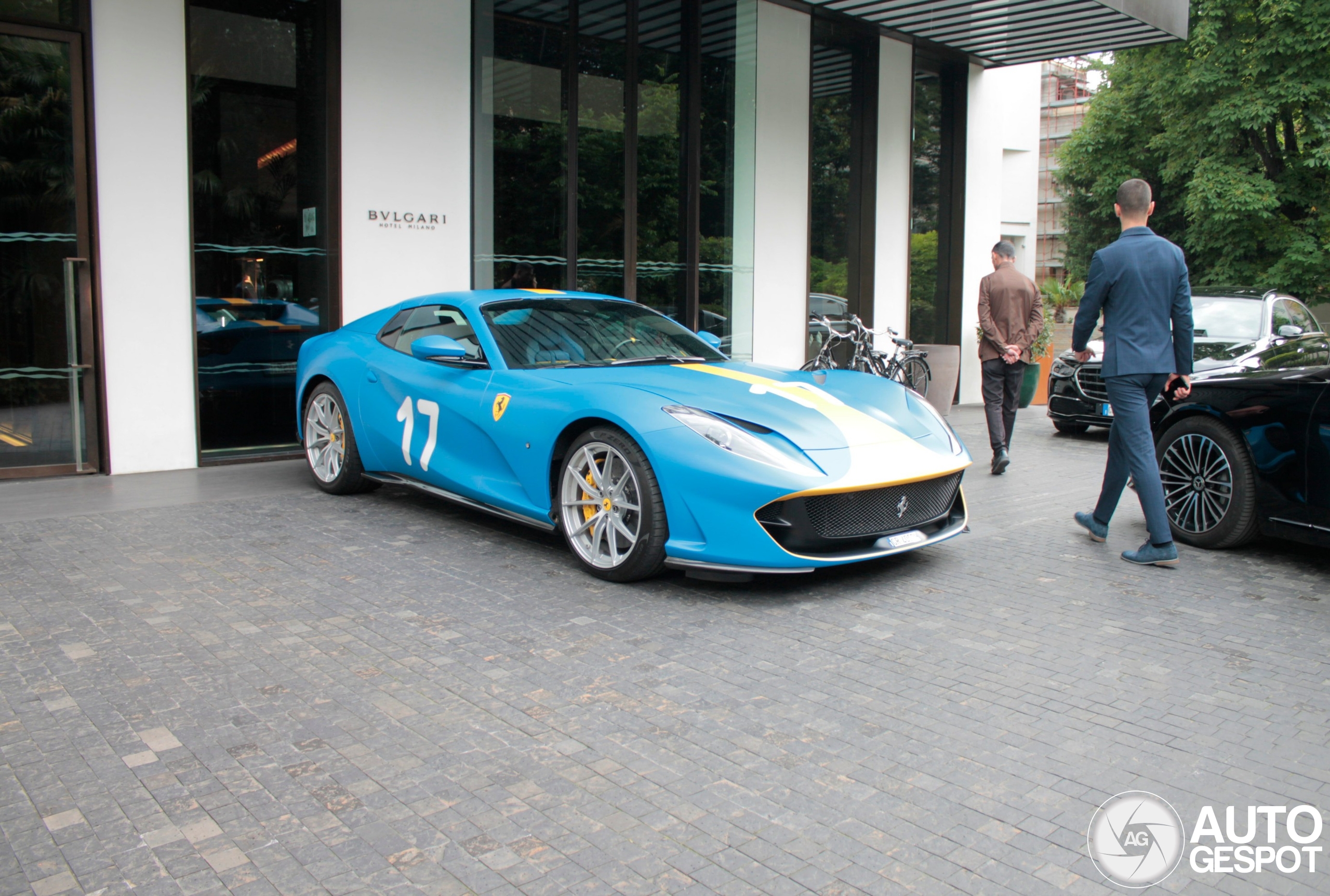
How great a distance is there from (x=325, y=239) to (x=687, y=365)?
15.0ft

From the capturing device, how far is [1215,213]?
73.0 ft

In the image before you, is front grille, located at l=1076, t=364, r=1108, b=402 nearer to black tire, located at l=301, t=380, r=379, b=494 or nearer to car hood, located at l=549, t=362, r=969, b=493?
car hood, located at l=549, t=362, r=969, b=493

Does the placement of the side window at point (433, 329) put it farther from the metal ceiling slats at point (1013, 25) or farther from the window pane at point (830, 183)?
the metal ceiling slats at point (1013, 25)

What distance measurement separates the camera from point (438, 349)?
555 cm

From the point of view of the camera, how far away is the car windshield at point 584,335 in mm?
5703

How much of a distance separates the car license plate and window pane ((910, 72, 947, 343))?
388 inches

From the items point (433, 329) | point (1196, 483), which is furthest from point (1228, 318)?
point (433, 329)

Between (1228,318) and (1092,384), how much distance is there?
1597mm

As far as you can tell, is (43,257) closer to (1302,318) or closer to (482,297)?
(482,297)

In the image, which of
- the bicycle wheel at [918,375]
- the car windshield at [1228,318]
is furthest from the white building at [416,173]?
the car windshield at [1228,318]

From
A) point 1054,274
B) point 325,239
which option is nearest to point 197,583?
point 325,239

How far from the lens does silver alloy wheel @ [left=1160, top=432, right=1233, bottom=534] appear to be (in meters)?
5.60

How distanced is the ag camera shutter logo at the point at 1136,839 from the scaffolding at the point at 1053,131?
2346 inches

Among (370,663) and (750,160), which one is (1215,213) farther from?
(370,663)
